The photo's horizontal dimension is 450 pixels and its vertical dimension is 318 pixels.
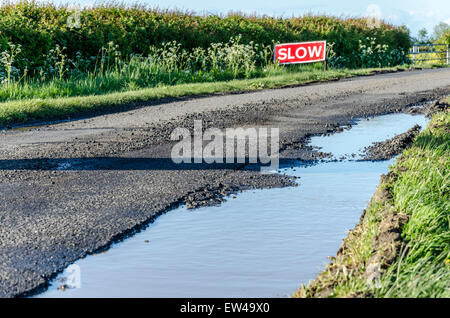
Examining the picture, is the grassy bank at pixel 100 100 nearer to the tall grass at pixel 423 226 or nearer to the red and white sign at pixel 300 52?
the red and white sign at pixel 300 52

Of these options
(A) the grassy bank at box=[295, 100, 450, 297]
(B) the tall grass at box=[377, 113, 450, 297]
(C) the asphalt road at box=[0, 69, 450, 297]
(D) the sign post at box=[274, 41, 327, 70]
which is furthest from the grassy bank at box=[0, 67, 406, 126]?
(A) the grassy bank at box=[295, 100, 450, 297]

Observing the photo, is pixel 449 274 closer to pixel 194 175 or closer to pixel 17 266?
pixel 17 266

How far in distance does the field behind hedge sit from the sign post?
1.57 metres

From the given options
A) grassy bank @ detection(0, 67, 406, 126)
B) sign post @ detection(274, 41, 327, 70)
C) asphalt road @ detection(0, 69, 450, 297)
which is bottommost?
asphalt road @ detection(0, 69, 450, 297)

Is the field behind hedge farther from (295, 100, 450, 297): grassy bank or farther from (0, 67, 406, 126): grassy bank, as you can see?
(295, 100, 450, 297): grassy bank

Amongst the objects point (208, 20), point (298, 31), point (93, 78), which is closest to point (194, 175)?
point (93, 78)

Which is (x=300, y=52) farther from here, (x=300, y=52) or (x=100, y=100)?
(x=100, y=100)

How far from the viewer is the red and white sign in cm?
2344

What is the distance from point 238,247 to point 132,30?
53.6 feet

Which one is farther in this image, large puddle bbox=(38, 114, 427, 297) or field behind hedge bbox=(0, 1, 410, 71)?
field behind hedge bbox=(0, 1, 410, 71)

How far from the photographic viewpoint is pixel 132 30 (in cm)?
2006

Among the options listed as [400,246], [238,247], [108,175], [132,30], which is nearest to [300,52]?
[132,30]

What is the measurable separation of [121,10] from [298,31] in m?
9.85

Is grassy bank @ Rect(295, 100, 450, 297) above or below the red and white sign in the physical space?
below
